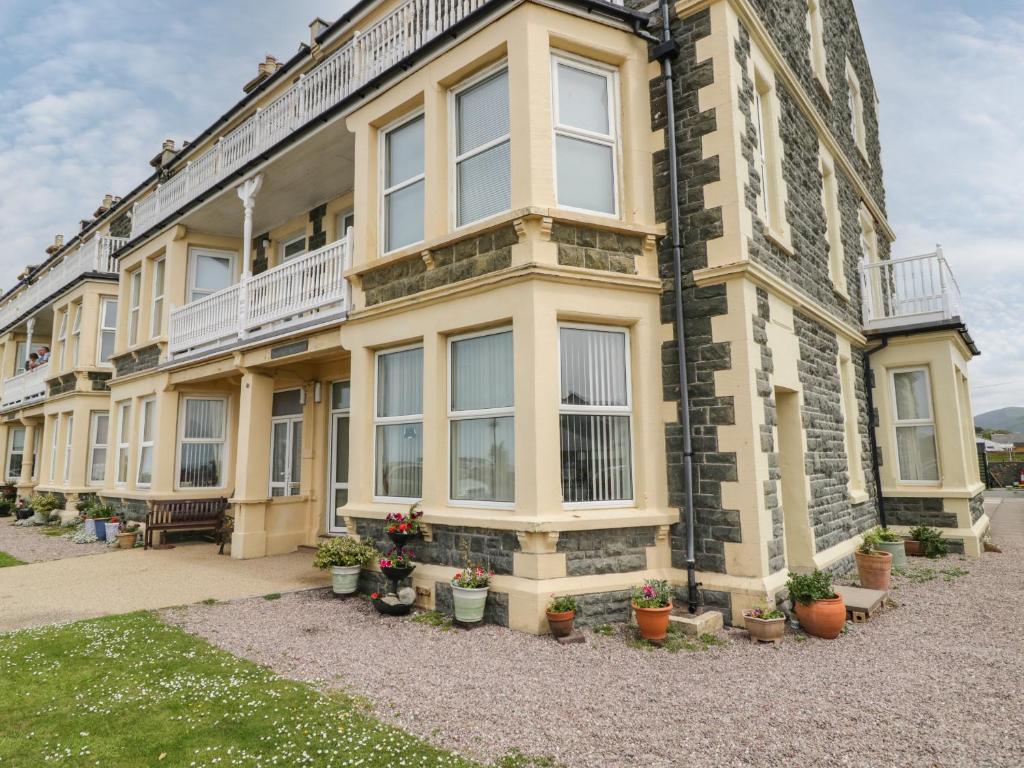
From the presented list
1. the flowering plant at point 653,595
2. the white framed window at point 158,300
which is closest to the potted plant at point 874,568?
the flowering plant at point 653,595

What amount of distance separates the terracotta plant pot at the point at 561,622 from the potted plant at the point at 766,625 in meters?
1.72

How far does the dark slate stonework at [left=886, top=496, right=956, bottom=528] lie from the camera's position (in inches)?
432

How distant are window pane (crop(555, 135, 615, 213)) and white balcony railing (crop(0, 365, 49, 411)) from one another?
2057cm

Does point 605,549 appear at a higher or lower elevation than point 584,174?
lower

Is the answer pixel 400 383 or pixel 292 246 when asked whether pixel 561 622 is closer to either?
pixel 400 383

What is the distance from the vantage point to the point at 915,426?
A: 11.7 metres

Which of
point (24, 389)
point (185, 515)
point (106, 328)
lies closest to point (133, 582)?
point (185, 515)

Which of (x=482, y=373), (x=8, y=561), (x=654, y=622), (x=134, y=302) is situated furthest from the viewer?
(x=134, y=302)

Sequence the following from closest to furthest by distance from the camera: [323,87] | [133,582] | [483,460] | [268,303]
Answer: [483,460]
[133,582]
[323,87]
[268,303]

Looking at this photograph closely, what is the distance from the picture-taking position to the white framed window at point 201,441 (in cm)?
1316

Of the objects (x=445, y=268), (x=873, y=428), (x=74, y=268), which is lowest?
(x=873, y=428)

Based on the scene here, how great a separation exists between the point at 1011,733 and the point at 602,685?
2.62 m

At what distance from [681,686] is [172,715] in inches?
143

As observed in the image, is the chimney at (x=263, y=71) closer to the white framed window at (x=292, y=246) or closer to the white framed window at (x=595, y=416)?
the white framed window at (x=292, y=246)
